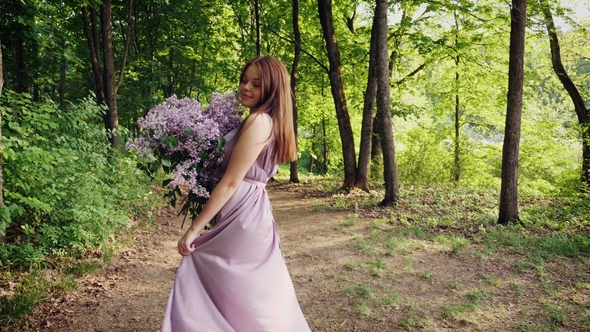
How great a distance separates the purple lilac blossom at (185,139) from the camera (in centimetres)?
231

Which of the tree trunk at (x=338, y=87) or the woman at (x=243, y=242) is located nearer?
the woman at (x=243, y=242)

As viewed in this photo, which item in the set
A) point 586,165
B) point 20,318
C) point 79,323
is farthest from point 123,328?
point 586,165

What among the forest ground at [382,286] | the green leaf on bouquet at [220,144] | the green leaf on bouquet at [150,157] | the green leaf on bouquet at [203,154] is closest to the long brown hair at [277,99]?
the green leaf on bouquet at [220,144]

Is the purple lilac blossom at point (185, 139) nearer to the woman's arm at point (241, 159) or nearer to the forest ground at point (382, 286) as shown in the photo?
the woman's arm at point (241, 159)

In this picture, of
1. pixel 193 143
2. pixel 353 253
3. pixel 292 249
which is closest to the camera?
pixel 193 143

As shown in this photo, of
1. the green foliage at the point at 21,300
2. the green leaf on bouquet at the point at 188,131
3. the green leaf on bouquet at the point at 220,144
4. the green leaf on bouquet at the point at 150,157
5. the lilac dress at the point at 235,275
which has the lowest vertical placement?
the green foliage at the point at 21,300

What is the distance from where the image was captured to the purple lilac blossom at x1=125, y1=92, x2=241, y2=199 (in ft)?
7.57

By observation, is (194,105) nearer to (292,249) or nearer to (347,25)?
(292,249)

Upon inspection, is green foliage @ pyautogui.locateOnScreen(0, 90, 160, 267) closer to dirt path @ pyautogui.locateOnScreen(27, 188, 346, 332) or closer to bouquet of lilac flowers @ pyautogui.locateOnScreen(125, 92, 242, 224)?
dirt path @ pyautogui.locateOnScreen(27, 188, 346, 332)

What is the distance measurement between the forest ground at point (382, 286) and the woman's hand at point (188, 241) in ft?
7.46

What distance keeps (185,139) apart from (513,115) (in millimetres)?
7335

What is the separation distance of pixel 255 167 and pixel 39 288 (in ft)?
11.6

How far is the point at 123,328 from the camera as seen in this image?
3.92 meters

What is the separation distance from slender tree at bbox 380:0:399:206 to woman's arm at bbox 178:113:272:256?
7300 millimetres
